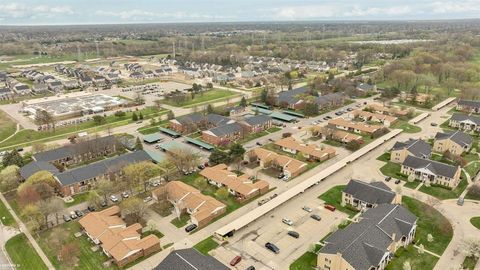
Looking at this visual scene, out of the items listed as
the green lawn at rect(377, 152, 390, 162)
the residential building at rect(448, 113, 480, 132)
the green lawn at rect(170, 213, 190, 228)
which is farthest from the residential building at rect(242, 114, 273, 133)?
the residential building at rect(448, 113, 480, 132)

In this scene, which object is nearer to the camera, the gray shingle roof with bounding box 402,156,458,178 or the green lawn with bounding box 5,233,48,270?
the green lawn with bounding box 5,233,48,270

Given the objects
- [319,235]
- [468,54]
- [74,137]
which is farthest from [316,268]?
[468,54]

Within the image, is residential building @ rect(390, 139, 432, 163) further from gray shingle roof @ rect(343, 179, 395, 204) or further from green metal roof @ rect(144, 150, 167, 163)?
green metal roof @ rect(144, 150, 167, 163)

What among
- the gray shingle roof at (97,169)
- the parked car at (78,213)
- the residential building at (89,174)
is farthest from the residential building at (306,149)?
the parked car at (78,213)

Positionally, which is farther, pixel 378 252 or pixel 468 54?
pixel 468 54

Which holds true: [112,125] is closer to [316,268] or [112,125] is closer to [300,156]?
[300,156]

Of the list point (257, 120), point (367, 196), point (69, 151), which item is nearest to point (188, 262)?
point (367, 196)
